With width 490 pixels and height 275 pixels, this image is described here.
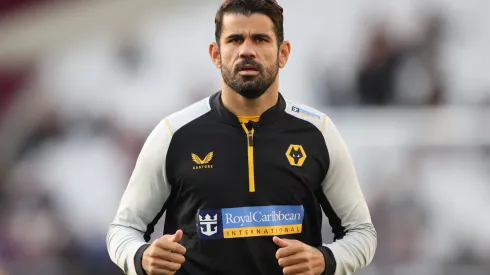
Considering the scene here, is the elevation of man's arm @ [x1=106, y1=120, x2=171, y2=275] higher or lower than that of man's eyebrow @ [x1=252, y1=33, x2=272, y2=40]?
lower

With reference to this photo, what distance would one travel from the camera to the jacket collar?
296 cm

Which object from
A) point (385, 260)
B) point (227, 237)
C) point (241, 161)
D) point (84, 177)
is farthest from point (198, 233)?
point (84, 177)

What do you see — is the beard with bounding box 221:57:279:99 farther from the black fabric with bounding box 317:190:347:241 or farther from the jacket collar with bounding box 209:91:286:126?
the black fabric with bounding box 317:190:347:241

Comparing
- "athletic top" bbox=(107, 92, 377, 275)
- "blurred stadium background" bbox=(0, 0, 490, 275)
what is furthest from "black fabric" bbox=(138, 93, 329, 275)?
"blurred stadium background" bbox=(0, 0, 490, 275)

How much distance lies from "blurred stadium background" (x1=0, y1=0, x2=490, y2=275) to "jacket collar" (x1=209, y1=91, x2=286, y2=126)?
3498mm

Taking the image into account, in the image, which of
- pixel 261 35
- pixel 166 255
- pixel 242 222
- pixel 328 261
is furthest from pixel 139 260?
pixel 261 35

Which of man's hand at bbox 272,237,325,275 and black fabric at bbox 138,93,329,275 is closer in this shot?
man's hand at bbox 272,237,325,275

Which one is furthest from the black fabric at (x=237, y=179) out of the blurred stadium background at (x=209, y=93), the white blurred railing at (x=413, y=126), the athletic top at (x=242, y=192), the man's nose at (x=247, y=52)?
the white blurred railing at (x=413, y=126)

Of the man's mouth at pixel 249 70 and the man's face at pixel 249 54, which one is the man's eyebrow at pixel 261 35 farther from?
the man's mouth at pixel 249 70

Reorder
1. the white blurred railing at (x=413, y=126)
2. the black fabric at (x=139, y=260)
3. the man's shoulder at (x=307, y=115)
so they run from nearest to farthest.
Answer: the black fabric at (x=139, y=260)
the man's shoulder at (x=307, y=115)
the white blurred railing at (x=413, y=126)

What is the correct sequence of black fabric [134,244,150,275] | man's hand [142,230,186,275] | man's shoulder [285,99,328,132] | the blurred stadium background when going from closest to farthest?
1. man's hand [142,230,186,275]
2. black fabric [134,244,150,275]
3. man's shoulder [285,99,328,132]
4. the blurred stadium background

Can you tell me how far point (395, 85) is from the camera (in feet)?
22.5

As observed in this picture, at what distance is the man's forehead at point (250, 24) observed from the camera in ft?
9.50

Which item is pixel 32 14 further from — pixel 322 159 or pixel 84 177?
pixel 322 159
